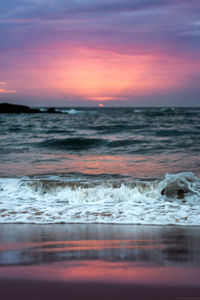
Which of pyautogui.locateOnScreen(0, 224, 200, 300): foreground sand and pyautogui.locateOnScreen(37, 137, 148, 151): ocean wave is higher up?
pyautogui.locateOnScreen(37, 137, 148, 151): ocean wave

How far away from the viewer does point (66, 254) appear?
2709mm

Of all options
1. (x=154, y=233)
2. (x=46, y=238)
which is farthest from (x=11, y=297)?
(x=154, y=233)

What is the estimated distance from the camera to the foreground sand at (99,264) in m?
1.97

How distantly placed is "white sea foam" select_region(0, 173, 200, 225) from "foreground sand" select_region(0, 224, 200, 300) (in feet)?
2.32

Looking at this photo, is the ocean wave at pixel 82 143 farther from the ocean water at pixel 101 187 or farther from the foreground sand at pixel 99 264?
the foreground sand at pixel 99 264

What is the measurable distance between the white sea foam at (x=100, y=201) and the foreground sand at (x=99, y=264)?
708 millimetres

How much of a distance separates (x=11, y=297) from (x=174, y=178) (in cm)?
512

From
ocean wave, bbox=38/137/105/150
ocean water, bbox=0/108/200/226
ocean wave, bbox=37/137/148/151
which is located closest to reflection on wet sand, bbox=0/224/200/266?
ocean water, bbox=0/108/200/226

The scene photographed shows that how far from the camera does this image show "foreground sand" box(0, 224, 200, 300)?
1967 millimetres

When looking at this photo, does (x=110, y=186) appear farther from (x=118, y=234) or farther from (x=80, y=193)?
(x=118, y=234)

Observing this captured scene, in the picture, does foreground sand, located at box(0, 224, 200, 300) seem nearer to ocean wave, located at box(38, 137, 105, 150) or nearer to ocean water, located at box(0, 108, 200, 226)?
ocean water, located at box(0, 108, 200, 226)

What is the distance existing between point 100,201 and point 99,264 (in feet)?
10.4

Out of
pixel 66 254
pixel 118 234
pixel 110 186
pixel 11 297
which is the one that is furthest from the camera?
pixel 110 186

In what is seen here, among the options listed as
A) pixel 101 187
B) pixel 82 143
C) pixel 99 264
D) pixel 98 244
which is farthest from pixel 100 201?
pixel 82 143
